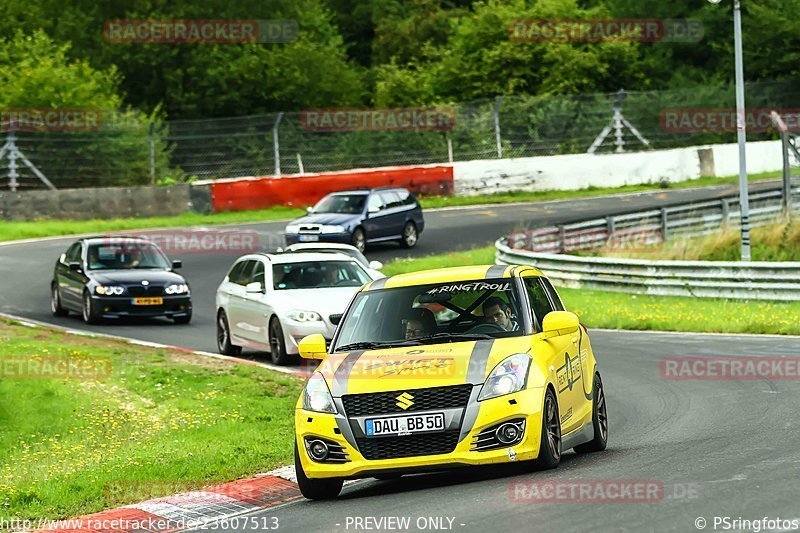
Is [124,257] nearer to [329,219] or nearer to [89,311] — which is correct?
[89,311]

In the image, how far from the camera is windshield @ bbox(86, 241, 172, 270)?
85.4 feet

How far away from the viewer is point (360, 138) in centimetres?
4553

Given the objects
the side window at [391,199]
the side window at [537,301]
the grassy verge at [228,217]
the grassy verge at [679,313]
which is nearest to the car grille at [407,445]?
the side window at [537,301]

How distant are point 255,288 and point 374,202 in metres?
15.1

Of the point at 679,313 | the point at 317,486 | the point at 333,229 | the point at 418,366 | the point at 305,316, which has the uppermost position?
the point at 418,366

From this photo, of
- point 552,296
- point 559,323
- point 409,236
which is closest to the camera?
point 559,323

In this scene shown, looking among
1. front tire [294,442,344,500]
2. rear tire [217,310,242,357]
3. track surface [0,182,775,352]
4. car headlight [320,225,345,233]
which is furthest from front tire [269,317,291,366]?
car headlight [320,225,345,233]

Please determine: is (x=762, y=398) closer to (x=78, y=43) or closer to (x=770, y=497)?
(x=770, y=497)

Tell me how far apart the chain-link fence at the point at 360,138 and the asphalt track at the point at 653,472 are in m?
24.2

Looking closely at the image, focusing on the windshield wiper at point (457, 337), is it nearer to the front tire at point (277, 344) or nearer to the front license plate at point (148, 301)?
the front tire at point (277, 344)

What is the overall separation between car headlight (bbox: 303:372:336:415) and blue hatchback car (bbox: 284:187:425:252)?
902 inches

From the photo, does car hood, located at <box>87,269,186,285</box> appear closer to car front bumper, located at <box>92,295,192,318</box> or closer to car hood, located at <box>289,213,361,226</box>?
car front bumper, located at <box>92,295,192,318</box>

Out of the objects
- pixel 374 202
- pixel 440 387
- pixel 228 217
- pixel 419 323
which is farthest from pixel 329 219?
pixel 440 387

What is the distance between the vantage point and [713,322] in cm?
2281
